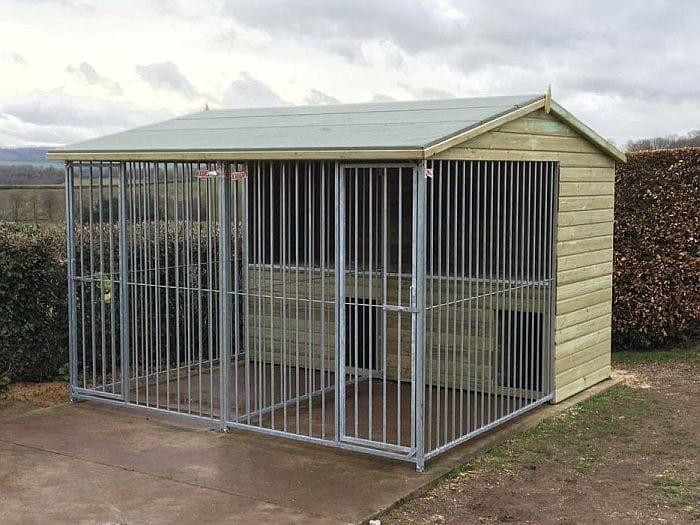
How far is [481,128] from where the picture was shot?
20.6ft

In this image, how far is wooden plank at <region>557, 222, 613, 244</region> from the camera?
7934mm

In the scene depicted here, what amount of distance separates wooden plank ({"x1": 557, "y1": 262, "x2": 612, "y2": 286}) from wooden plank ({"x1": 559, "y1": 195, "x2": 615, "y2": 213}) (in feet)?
1.85

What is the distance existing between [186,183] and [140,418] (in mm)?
2087

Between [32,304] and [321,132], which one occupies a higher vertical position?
[321,132]

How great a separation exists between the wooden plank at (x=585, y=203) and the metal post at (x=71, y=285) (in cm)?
433

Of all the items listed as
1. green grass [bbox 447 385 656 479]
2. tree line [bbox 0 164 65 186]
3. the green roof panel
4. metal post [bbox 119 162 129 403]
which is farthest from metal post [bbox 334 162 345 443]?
tree line [bbox 0 164 65 186]

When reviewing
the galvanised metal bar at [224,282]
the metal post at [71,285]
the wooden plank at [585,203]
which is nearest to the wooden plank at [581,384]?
the wooden plank at [585,203]

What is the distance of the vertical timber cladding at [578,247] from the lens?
7535 mm

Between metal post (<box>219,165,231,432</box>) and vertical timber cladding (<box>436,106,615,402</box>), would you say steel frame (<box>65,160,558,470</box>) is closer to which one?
metal post (<box>219,165,231,432</box>)

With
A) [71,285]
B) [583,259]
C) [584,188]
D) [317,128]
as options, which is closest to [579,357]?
[583,259]

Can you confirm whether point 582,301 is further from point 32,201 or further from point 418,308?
point 32,201

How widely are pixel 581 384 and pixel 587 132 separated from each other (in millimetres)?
2413

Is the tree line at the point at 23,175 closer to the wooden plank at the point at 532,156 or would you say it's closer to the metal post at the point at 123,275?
the metal post at the point at 123,275

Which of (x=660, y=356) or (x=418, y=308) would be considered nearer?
(x=418, y=308)
